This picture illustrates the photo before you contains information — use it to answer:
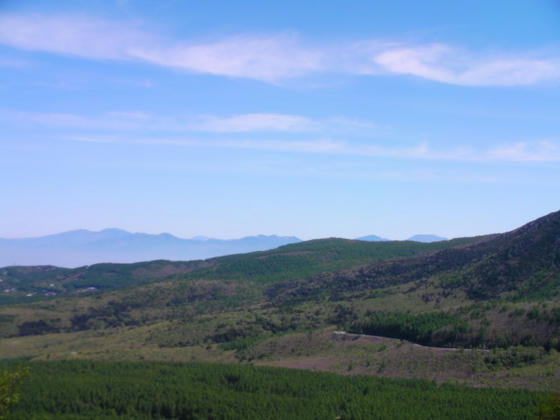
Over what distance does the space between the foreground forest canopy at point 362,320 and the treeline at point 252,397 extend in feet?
20.8

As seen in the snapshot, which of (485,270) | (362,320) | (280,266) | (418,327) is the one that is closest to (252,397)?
(418,327)

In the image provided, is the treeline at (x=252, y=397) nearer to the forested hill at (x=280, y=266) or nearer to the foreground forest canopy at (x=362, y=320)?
the foreground forest canopy at (x=362, y=320)

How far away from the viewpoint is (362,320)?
7012 centimetres

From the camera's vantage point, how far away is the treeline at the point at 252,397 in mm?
35062

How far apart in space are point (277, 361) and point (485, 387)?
25606 mm

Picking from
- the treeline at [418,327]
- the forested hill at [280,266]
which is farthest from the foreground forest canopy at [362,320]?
the forested hill at [280,266]

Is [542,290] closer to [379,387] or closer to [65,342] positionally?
[379,387]

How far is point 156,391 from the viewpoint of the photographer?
40344mm

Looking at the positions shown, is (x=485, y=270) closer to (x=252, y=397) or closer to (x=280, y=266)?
(x=252, y=397)

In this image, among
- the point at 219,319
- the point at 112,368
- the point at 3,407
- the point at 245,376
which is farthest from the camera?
the point at 219,319

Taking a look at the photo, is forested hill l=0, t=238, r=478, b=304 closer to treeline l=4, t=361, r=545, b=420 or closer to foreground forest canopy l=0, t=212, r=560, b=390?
foreground forest canopy l=0, t=212, r=560, b=390

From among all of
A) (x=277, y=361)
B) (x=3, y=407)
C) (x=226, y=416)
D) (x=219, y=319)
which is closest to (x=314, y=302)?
(x=219, y=319)

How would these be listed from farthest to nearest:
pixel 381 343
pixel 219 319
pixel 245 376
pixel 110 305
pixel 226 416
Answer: pixel 110 305
pixel 219 319
pixel 381 343
pixel 245 376
pixel 226 416

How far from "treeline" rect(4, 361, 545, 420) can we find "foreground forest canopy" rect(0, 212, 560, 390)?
20.8 feet
